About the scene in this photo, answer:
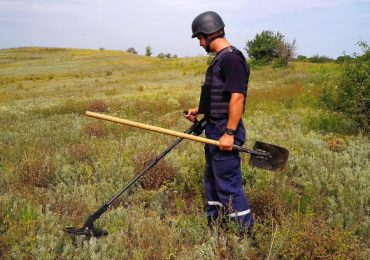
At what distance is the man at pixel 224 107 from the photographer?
3.81m

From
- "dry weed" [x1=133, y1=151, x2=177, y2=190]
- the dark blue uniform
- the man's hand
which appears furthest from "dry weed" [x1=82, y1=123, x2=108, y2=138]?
the man's hand

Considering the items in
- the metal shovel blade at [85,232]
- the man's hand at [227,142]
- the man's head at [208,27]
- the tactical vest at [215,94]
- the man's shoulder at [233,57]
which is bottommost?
the metal shovel blade at [85,232]

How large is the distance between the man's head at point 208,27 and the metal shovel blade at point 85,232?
228 centimetres

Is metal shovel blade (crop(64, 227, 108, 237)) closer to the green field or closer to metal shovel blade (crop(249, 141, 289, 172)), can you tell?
the green field

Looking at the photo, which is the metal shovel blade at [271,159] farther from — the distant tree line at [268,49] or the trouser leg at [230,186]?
the distant tree line at [268,49]

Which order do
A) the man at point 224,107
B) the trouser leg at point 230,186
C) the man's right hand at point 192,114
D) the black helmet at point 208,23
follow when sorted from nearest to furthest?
the man at point 224,107
the black helmet at point 208,23
the trouser leg at point 230,186
the man's right hand at point 192,114

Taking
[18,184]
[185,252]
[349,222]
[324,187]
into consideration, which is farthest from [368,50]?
[18,184]

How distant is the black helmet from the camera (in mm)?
3934

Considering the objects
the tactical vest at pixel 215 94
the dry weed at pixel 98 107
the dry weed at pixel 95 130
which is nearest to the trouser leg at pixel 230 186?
the tactical vest at pixel 215 94

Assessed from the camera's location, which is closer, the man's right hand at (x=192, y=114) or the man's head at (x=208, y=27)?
the man's head at (x=208, y=27)

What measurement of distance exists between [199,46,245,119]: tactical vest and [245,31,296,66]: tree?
40184 mm

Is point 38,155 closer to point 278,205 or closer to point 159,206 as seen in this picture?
point 159,206

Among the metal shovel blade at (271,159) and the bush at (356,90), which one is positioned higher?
the bush at (356,90)

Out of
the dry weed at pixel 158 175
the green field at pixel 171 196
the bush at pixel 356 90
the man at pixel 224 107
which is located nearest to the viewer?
the green field at pixel 171 196
